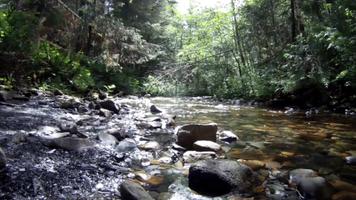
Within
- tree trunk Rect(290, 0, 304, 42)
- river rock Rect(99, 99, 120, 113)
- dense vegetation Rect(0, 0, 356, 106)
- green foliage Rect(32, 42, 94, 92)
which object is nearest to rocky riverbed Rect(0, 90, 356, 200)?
river rock Rect(99, 99, 120, 113)

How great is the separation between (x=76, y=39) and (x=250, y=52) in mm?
9933

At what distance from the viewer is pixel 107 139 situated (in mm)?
5105

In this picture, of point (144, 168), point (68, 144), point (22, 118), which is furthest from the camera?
point (22, 118)

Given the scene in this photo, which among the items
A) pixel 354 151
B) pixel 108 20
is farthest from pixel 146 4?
pixel 354 151

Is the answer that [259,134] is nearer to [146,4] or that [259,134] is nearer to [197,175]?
[197,175]

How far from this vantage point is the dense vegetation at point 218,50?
9.02m

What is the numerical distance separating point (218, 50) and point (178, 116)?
1298 cm

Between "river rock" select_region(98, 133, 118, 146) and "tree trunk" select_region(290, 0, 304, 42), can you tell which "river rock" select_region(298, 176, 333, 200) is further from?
"tree trunk" select_region(290, 0, 304, 42)

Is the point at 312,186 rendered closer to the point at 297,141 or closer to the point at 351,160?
the point at 351,160

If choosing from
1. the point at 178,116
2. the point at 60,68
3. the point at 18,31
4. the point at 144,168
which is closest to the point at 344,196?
the point at 144,168

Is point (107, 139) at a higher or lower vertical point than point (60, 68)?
lower

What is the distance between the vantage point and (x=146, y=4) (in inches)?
1026

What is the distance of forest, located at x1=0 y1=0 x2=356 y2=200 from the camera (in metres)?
3.46

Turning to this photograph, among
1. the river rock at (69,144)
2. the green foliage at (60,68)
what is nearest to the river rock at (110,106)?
the green foliage at (60,68)
